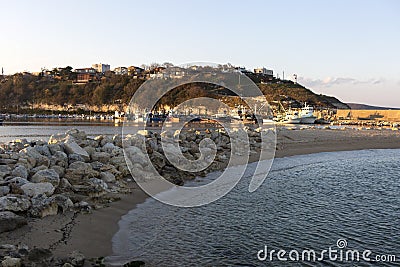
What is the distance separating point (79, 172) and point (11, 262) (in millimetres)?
5980

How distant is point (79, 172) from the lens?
11.7 meters

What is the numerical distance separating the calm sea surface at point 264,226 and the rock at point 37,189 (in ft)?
6.41

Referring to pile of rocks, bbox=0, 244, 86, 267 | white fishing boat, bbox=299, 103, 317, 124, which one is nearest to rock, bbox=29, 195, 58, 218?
pile of rocks, bbox=0, 244, 86, 267

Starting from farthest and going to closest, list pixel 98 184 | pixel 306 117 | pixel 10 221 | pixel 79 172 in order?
pixel 306 117 < pixel 79 172 < pixel 98 184 < pixel 10 221

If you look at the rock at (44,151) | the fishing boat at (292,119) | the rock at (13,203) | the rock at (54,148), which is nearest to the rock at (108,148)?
the rock at (54,148)

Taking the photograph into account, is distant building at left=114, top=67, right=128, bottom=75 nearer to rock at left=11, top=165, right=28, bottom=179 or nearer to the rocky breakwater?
the rocky breakwater

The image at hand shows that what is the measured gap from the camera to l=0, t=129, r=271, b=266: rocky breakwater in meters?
8.45

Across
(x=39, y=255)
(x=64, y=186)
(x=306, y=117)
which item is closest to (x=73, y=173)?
(x=64, y=186)

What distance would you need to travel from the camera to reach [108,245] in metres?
7.35

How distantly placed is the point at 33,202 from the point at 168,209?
320 centimetres

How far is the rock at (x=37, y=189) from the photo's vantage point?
9.16 m

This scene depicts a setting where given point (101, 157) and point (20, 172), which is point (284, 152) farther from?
point (20, 172)

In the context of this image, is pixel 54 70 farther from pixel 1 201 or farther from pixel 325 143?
pixel 1 201

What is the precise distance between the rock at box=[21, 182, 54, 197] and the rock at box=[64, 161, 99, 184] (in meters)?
1.58
